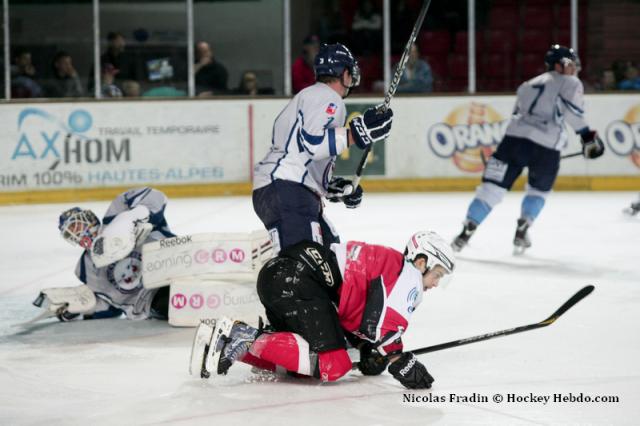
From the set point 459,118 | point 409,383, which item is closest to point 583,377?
point 409,383

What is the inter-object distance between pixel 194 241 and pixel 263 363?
1.13 meters

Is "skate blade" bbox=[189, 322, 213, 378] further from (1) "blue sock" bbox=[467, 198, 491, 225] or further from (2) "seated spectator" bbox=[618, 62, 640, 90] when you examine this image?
(2) "seated spectator" bbox=[618, 62, 640, 90]

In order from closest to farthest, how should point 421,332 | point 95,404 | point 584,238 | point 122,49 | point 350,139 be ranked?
point 95,404
point 350,139
point 421,332
point 584,238
point 122,49

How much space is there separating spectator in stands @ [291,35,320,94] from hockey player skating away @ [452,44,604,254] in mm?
3459

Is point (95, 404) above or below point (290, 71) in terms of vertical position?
below

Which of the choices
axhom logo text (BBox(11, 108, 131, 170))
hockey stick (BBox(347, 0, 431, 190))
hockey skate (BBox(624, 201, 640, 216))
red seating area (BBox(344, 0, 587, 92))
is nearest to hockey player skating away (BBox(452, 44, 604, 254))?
hockey skate (BBox(624, 201, 640, 216))

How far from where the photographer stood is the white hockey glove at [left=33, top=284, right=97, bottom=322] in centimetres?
499

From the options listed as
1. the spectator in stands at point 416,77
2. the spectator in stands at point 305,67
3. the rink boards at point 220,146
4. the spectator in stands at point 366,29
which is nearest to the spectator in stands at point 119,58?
the rink boards at point 220,146

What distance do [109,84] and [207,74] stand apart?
2.89ft

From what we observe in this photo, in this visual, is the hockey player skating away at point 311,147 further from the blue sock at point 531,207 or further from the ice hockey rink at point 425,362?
the blue sock at point 531,207

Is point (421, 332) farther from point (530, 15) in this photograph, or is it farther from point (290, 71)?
point (530, 15)

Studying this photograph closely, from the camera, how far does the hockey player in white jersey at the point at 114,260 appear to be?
4770 mm

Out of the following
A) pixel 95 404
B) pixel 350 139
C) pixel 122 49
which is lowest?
Answer: pixel 95 404

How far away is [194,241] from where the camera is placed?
16.3 ft
